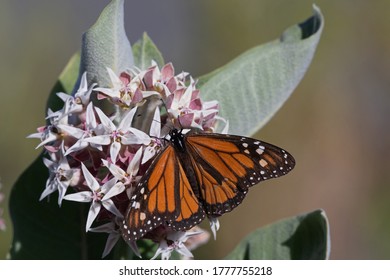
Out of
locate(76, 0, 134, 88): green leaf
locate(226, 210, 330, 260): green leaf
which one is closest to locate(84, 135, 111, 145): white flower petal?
locate(76, 0, 134, 88): green leaf

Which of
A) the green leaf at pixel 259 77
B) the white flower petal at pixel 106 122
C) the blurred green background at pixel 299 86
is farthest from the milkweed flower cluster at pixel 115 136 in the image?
the blurred green background at pixel 299 86

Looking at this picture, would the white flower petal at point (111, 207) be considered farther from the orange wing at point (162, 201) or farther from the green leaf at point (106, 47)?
the green leaf at point (106, 47)

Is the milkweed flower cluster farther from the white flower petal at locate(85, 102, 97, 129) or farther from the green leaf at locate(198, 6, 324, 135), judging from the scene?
the green leaf at locate(198, 6, 324, 135)

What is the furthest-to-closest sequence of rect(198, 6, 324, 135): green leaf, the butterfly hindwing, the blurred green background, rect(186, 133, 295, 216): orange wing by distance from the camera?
the blurred green background → rect(198, 6, 324, 135): green leaf → rect(186, 133, 295, 216): orange wing → the butterfly hindwing

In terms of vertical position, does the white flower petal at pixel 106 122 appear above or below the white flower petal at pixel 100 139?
above

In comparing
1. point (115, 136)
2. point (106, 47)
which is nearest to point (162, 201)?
point (115, 136)

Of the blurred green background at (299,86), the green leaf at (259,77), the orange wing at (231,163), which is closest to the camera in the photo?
the orange wing at (231,163)

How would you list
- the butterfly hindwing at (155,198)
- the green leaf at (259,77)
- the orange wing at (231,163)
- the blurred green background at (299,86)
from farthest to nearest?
the blurred green background at (299,86)
the green leaf at (259,77)
the orange wing at (231,163)
the butterfly hindwing at (155,198)
